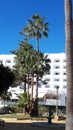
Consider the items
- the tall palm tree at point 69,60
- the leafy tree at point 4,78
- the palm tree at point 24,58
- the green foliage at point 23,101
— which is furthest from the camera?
the palm tree at point 24,58

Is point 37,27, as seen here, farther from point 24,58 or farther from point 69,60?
point 69,60

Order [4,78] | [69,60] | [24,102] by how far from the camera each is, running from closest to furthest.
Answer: [69,60] < [4,78] < [24,102]

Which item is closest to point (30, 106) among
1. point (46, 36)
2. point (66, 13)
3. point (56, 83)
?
point (46, 36)

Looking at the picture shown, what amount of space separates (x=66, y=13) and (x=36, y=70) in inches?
1680

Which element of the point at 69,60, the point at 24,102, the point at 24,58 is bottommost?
the point at 24,102

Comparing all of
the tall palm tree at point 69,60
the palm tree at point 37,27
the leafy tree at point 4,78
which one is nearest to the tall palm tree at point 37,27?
the palm tree at point 37,27

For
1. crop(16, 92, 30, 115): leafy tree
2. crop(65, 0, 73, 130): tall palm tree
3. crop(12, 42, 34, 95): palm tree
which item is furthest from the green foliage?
crop(65, 0, 73, 130): tall palm tree

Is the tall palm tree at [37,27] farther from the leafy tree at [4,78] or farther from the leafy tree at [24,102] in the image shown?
the leafy tree at [4,78]

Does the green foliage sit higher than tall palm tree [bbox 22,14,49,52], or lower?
lower

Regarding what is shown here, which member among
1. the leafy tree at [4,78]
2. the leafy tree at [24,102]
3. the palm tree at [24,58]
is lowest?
the leafy tree at [24,102]

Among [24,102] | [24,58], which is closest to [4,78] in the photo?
[24,102]

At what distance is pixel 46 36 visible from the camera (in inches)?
2351

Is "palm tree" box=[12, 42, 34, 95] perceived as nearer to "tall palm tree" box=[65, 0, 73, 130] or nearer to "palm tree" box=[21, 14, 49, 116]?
"palm tree" box=[21, 14, 49, 116]

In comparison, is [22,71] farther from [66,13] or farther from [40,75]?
[66,13]
